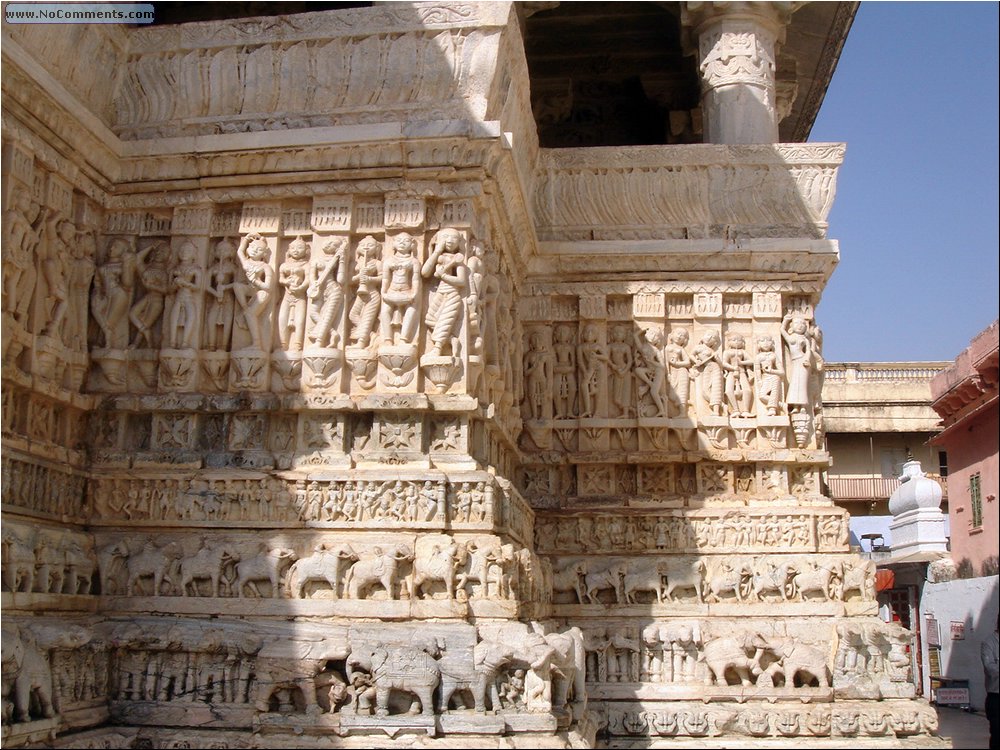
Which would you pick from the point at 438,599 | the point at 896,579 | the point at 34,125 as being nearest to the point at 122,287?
the point at 34,125

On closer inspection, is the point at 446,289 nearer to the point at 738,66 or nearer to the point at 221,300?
the point at 221,300

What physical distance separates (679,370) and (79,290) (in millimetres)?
6572

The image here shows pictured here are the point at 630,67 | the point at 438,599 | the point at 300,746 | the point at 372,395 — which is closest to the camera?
the point at 300,746

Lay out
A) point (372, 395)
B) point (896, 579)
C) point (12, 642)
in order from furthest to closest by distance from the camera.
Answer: point (896, 579)
point (372, 395)
point (12, 642)

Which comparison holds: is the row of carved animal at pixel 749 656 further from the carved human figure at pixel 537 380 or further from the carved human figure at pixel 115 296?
the carved human figure at pixel 115 296

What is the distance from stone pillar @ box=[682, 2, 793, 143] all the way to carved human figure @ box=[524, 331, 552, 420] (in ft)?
12.4

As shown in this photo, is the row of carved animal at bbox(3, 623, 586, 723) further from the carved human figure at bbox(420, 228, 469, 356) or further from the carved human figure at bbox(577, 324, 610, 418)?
the carved human figure at bbox(577, 324, 610, 418)

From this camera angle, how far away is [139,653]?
8.07 m

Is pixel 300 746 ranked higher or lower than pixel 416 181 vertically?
lower

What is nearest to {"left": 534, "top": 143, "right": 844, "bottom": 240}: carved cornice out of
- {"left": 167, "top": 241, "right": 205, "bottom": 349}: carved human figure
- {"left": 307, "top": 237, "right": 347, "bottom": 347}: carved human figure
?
{"left": 307, "top": 237, "right": 347, "bottom": 347}: carved human figure

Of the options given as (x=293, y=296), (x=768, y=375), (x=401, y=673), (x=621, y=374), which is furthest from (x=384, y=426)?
(x=768, y=375)

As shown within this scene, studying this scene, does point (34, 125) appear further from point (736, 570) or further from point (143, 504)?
point (736, 570)

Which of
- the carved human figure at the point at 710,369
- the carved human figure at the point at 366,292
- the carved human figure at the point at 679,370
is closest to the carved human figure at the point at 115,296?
the carved human figure at the point at 366,292

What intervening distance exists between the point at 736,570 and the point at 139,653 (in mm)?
6278
